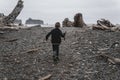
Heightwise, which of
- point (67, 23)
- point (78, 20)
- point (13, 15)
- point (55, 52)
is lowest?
point (55, 52)

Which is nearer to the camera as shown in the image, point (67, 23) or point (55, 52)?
point (55, 52)

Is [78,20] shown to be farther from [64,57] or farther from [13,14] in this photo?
[64,57]

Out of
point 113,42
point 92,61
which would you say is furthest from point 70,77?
point 113,42

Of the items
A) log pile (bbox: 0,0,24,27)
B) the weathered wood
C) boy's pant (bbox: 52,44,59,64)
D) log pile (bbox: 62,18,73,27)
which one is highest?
log pile (bbox: 0,0,24,27)

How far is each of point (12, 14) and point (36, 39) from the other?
785 cm

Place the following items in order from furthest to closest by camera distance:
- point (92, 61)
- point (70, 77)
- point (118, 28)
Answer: point (118, 28) < point (92, 61) < point (70, 77)

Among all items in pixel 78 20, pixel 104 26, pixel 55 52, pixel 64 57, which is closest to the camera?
pixel 55 52

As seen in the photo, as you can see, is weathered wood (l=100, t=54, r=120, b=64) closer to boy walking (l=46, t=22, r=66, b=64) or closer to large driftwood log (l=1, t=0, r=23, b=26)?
boy walking (l=46, t=22, r=66, b=64)

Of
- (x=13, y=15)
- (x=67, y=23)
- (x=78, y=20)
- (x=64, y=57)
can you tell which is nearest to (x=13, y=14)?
(x=13, y=15)

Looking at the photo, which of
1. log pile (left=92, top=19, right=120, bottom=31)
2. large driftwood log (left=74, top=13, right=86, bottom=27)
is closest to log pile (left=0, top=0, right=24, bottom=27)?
large driftwood log (left=74, top=13, right=86, bottom=27)

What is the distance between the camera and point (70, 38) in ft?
77.6

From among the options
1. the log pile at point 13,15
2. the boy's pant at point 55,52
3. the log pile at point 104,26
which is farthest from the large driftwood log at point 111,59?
the log pile at point 13,15

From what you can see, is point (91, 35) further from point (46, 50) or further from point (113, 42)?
point (46, 50)

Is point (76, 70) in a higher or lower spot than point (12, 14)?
lower
